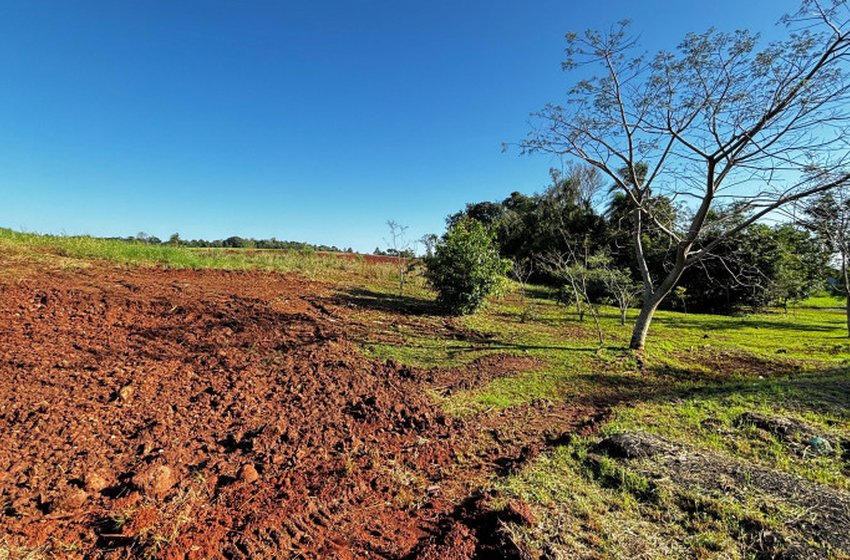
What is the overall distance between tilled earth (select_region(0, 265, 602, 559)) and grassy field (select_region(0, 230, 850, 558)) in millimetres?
470

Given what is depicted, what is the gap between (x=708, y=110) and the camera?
20.0 feet

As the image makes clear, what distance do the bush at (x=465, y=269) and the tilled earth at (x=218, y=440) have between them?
3.90 m

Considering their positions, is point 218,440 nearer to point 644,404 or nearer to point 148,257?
point 644,404

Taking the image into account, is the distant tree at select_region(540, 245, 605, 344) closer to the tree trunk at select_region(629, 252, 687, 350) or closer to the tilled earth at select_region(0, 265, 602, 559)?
the tree trunk at select_region(629, 252, 687, 350)

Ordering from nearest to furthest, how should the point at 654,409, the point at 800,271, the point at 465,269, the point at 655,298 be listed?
the point at 654,409
the point at 655,298
the point at 465,269
the point at 800,271

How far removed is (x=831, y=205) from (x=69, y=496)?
33.6 ft

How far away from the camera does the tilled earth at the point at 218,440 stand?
194 centimetres

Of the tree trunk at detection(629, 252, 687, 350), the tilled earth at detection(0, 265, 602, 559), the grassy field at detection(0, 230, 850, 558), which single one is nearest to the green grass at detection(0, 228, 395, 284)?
the grassy field at detection(0, 230, 850, 558)

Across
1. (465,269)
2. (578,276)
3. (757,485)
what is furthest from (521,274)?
(757,485)

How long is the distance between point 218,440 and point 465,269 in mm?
6970

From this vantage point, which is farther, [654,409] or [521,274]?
[521,274]

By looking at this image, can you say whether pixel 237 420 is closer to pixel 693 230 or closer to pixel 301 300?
pixel 301 300

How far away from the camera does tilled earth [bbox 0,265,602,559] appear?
1.94 m

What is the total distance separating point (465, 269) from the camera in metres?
9.09
